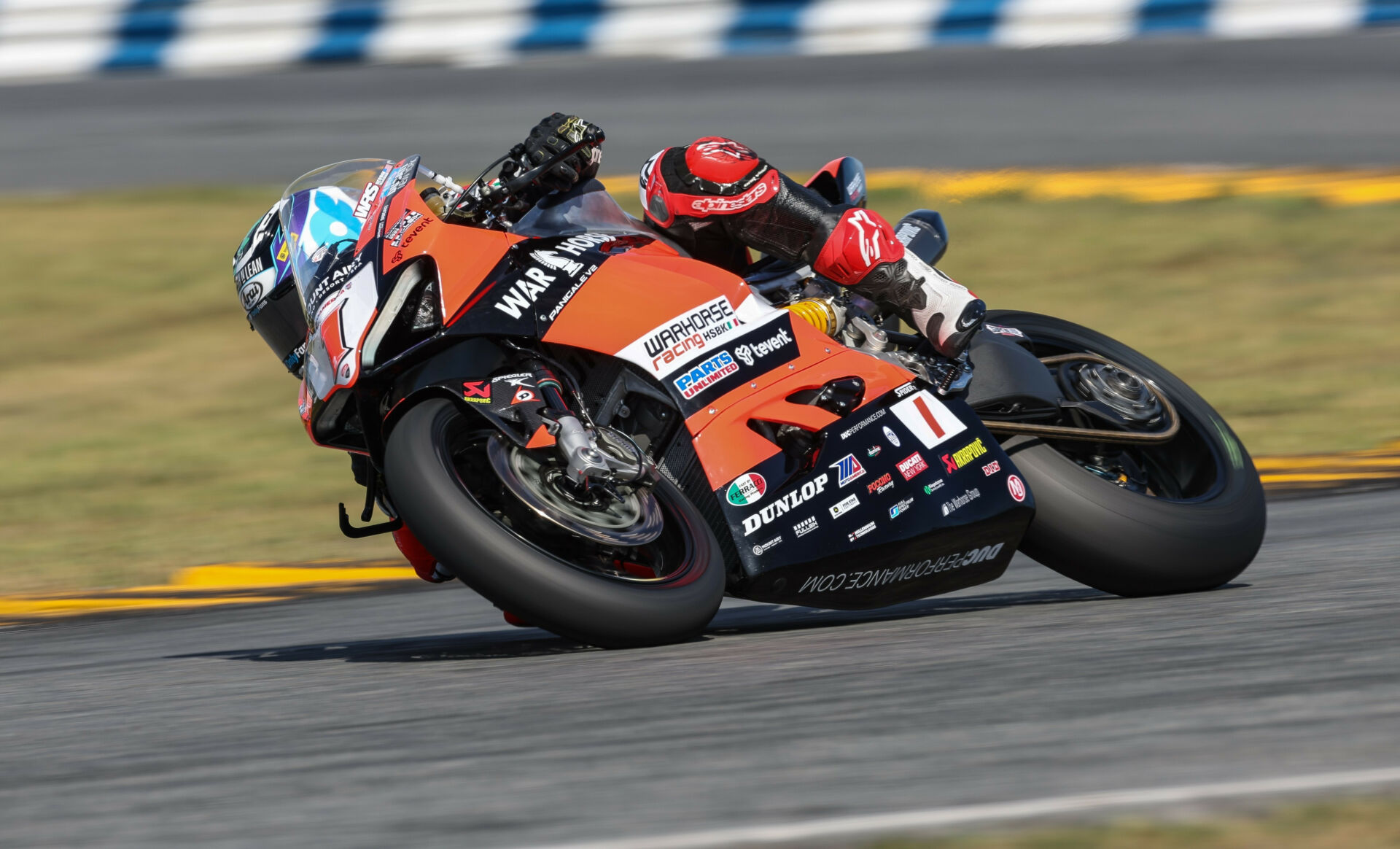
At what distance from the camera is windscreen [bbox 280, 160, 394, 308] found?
4.45 metres

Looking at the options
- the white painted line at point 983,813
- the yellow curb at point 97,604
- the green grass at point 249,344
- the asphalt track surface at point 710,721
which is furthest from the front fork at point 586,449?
the green grass at point 249,344

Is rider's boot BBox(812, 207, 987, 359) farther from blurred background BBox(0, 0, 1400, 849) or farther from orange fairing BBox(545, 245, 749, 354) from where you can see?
blurred background BBox(0, 0, 1400, 849)

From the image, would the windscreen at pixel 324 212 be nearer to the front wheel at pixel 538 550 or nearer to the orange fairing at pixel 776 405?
the front wheel at pixel 538 550

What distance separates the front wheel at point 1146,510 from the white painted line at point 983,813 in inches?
72.0

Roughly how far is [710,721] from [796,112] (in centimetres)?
1061

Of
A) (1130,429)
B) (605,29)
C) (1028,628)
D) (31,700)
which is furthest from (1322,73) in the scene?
(31,700)

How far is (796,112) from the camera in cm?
1340

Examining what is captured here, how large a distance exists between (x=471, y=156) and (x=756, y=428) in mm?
8912

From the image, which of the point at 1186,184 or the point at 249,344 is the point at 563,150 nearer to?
the point at 249,344

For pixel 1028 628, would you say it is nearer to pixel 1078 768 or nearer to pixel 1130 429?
pixel 1130 429

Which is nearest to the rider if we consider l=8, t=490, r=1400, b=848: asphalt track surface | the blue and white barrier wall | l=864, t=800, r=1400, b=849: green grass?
l=8, t=490, r=1400, b=848: asphalt track surface

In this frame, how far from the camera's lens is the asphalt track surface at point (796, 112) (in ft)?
40.1

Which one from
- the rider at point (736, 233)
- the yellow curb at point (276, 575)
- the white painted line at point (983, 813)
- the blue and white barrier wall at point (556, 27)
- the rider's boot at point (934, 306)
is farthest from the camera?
the blue and white barrier wall at point (556, 27)

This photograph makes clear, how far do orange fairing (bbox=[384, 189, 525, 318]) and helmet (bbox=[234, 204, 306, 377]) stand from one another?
1.36 ft
